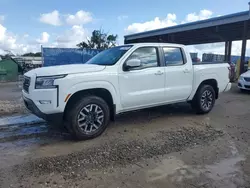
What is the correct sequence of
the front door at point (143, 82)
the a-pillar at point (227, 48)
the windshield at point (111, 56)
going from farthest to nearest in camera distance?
the a-pillar at point (227, 48), the windshield at point (111, 56), the front door at point (143, 82)

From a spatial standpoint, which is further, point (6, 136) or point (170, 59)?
point (170, 59)

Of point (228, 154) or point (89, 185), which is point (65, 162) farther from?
point (228, 154)

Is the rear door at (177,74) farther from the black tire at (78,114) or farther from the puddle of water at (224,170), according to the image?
the puddle of water at (224,170)

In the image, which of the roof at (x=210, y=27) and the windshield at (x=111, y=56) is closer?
the windshield at (x=111, y=56)

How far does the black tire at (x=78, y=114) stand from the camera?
4277 millimetres

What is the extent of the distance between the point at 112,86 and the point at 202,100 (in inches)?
119

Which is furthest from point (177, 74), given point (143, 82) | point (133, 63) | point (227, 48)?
point (227, 48)

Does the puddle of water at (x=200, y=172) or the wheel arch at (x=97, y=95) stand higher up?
the wheel arch at (x=97, y=95)

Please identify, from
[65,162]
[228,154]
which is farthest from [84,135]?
[228,154]

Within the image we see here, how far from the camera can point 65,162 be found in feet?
11.8

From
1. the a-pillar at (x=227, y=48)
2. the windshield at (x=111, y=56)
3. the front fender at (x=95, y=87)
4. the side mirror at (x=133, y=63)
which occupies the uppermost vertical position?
the a-pillar at (x=227, y=48)

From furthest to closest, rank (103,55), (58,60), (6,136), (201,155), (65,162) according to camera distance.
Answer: (58,60) < (103,55) < (6,136) < (201,155) < (65,162)

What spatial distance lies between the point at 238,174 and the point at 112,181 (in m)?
1.79

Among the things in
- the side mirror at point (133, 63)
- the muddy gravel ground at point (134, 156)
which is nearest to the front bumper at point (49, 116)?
the muddy gravel ground at point (134, 156)
